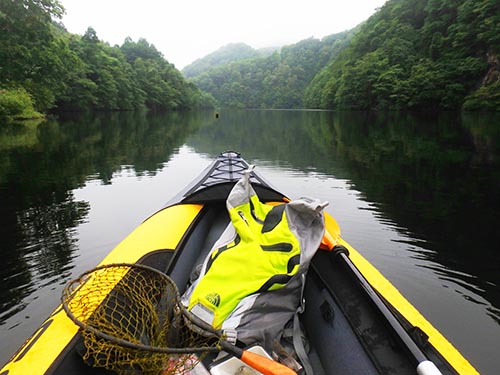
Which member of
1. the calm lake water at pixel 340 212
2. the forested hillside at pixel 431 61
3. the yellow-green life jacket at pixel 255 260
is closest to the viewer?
the yellow-green life jacket at pixel 255 260

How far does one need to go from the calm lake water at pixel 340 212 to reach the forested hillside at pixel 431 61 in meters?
25.2

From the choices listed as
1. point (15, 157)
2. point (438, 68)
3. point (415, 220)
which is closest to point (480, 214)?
point (415, 220)

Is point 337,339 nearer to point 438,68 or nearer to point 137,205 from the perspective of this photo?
point 137,205

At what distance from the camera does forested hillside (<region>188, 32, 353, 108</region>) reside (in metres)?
114

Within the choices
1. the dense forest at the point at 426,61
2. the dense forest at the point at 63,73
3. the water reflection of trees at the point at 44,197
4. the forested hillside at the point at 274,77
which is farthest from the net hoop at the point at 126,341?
the forested hillside at the point at 274,77

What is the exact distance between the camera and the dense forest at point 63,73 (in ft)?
77.4

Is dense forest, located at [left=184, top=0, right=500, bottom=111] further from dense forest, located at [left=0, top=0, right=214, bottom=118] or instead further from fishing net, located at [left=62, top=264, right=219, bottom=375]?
fishing net, located at [left=62, top=264, right=219, bottom=375]

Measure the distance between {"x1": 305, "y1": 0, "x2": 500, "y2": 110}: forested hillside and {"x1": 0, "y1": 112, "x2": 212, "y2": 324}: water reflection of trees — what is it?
110 ft

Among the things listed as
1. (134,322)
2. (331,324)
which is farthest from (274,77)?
(134,322)

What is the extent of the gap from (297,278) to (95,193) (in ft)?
22.8

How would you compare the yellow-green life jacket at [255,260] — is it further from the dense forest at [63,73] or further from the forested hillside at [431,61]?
the forested hillside at [431,61]

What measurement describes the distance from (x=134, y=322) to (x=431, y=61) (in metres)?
47.3

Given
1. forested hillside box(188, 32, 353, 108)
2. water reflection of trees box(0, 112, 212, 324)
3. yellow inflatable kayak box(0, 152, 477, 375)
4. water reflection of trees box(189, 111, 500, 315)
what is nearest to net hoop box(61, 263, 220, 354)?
yellow inflatable kayak box(0, 152, 477, 375)

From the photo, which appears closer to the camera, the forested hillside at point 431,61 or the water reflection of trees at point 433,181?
the water reflection of trees at point 433,181
